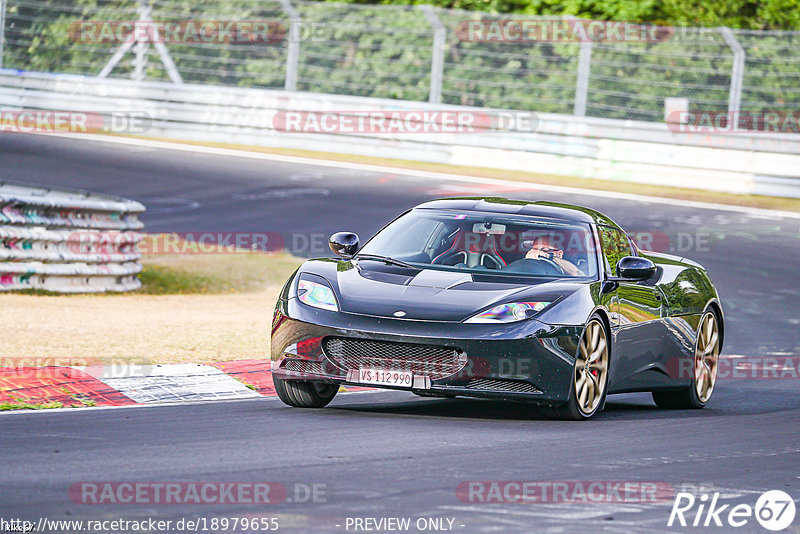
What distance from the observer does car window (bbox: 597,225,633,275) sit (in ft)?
32.4

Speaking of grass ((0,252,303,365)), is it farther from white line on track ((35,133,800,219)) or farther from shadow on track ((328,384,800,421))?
white line on track ((35,133,800,219))

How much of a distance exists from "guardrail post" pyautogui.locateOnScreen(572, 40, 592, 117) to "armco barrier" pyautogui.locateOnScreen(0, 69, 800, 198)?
0.83m

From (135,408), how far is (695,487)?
11.9ft

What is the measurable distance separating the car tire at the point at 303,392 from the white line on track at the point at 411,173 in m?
13.0

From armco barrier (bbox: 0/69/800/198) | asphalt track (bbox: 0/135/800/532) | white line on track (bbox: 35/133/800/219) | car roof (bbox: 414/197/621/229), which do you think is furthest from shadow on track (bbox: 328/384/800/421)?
armco barrier (bbox: 0/69/800/198)

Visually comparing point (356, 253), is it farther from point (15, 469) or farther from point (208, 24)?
point (208, 24)

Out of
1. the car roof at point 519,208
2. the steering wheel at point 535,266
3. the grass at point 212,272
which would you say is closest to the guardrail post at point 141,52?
the grass at point 212,272

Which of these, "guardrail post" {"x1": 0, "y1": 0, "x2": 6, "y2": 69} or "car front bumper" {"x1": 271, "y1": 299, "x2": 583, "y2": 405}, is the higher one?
"guardrail post" {"x1": 0, "y1": 0, "x2": 6, "y2": 69}

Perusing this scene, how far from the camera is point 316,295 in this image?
886 cm

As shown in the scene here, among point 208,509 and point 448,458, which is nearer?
point 208,509

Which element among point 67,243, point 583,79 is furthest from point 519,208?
point 583,79

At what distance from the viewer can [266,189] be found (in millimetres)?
21922

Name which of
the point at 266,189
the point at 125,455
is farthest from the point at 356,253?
the point at 266,189

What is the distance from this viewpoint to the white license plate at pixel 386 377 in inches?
332
